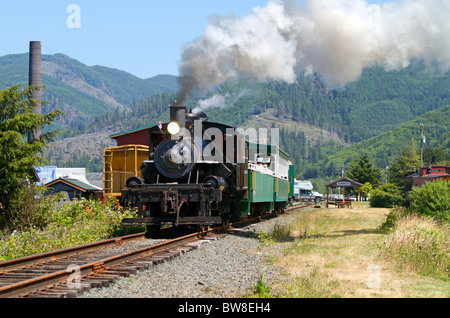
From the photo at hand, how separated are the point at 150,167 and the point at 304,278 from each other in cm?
887

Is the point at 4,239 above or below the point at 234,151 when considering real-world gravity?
below

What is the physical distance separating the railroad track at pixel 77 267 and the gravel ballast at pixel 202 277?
0.23m

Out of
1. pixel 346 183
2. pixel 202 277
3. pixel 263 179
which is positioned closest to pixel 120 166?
pixel 263 179

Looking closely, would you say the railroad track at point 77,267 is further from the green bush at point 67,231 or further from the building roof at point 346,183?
the building roof at point 346,183

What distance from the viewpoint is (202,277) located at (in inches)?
374

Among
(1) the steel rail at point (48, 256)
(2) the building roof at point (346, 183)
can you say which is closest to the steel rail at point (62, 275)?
(1) the steel rail at point (48, 256)

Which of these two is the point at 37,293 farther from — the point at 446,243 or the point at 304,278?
the point at 446,243

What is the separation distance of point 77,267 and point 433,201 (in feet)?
42.4

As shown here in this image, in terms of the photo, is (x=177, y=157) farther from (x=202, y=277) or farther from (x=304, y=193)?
(x=304, y=193)

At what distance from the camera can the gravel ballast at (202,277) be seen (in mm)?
8000

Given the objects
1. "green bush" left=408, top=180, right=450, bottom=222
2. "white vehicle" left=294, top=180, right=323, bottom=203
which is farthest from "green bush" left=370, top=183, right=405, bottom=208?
"green bush" left=408, top=180, right=450, bottom=222

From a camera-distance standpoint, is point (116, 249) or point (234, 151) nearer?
point (116, 249)

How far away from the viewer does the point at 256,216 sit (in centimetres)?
2695
